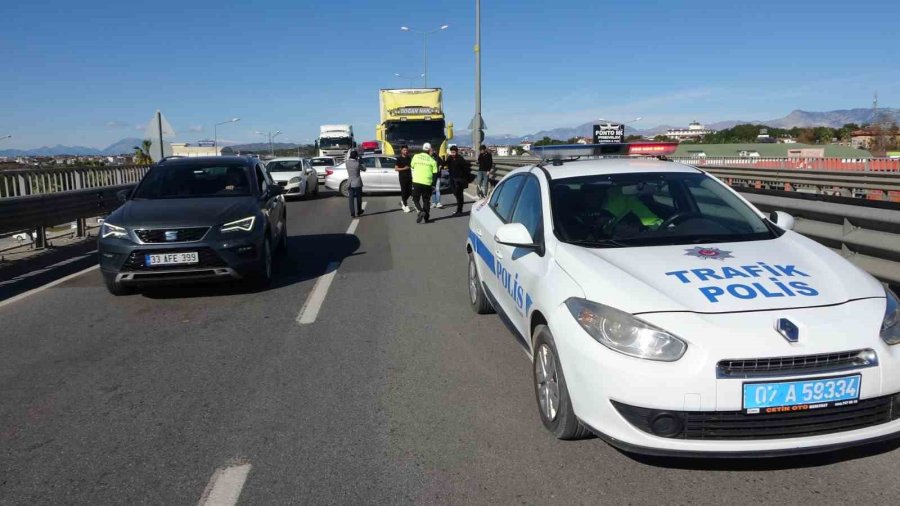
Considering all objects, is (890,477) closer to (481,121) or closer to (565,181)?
(565,181)

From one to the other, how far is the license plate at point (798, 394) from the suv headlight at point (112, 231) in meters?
6.47

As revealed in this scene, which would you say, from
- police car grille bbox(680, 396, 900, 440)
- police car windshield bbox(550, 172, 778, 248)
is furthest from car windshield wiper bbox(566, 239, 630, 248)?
police car grille bbox(680, 396, 900, 440)

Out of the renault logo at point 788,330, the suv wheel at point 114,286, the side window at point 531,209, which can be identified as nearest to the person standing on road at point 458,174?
the suv wheel at point 114,286

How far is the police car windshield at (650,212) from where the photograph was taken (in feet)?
14.6

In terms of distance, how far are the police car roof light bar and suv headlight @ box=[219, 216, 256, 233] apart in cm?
335

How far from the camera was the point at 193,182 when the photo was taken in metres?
8.87

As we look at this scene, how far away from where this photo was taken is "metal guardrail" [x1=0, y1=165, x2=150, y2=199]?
14656 millimetres

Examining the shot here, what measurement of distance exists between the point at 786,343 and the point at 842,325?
12.4 inches

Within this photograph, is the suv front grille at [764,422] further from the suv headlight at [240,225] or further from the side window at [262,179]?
the side window at [262,179]

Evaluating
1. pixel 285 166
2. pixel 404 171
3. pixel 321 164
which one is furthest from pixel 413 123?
pixel 404 171

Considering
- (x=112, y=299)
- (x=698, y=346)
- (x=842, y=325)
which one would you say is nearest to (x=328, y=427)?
(x=698, y=346)

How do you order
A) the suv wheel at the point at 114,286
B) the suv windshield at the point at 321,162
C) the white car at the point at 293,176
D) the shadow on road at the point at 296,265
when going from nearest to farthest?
the suv wheel at the point at 114,286, the shadow on road at the point at 296,265, the white car at the point at 293,176, the suv windshield at the point at 321,162

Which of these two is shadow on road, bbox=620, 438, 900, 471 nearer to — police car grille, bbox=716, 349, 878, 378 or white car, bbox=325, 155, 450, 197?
police car grille, bbox=716, 349, 878, 378

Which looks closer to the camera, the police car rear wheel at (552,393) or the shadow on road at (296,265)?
the police car rear wheel at (552,393)
